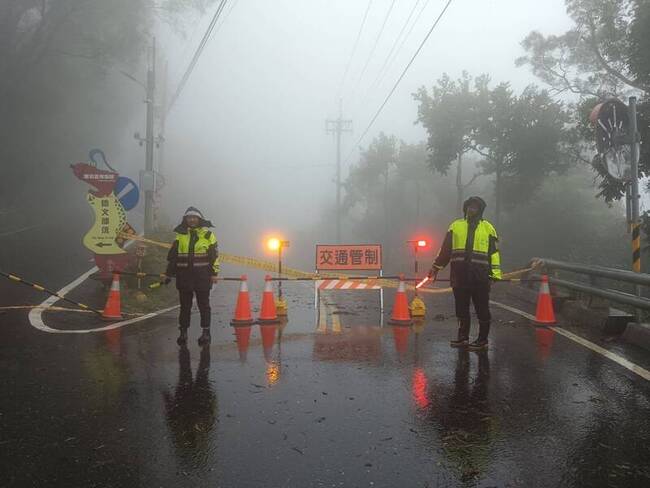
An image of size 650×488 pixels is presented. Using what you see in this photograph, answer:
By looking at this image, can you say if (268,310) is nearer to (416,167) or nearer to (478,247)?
(478,247)

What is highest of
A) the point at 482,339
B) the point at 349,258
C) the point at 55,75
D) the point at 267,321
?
the point at 55,75

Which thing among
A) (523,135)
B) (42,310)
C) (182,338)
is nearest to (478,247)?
(182,338)

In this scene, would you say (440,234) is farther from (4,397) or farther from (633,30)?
(4,397)

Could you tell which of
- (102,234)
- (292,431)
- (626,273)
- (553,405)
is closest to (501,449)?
(553,405)

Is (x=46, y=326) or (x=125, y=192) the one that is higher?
(x=125, y=192)

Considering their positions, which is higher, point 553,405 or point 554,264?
point 554,264

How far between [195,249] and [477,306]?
12.9 feet

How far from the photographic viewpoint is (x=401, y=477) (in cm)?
322

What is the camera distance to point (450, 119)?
25.7 m

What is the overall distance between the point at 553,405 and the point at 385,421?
5.18ft

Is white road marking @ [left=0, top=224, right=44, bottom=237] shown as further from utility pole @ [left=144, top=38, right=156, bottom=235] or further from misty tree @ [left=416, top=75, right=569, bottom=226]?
misty tree @ [left=416, top=75, right=569, bottom=226]

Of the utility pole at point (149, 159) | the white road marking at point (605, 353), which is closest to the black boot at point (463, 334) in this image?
the white road marking at point (605, 353)

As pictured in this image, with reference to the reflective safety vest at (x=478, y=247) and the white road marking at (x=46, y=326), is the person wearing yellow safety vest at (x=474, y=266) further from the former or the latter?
the white road marking at (x=46, y=326)

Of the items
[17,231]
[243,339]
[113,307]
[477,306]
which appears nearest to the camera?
[477,306]
